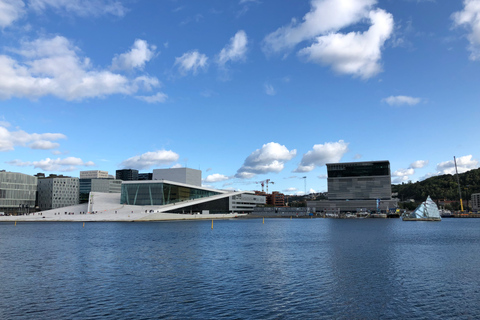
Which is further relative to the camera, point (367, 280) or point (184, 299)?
point (367, 280)

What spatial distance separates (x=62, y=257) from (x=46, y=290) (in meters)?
18.1

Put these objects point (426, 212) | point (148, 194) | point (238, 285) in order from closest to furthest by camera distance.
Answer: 1. point (238, 285)
2. point (148, 194)
3. point (426, 212)

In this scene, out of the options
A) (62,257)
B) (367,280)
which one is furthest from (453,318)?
(62,257)

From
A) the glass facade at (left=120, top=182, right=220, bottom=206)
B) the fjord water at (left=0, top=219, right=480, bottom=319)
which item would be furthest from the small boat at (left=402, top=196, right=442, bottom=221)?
the fjord water at (left=0, top=219, right=480, bottom=319)

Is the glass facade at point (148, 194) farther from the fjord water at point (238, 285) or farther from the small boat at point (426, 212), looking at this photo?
the fjord water at point (238, 285)

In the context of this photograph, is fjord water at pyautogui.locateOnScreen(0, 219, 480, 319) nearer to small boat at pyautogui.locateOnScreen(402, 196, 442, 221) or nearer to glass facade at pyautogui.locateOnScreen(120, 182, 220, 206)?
glass facade at pyautogui.locateOnScreen(120, 182, 220, 206)

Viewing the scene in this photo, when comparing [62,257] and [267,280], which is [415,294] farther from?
[62,257]

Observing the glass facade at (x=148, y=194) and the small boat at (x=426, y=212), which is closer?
the glass facade at (x=148, y=194)

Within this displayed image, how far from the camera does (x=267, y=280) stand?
31.0 m

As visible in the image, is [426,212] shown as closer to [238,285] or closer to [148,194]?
[148,194]

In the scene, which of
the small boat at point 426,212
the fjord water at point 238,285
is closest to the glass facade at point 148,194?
the small boat at point 426,212

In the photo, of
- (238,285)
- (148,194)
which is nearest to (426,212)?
(148,194)

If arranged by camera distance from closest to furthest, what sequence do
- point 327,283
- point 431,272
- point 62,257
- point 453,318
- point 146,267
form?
point 453,318 < point 327,283 < point 431,272 < point 146,267 < point 62,257

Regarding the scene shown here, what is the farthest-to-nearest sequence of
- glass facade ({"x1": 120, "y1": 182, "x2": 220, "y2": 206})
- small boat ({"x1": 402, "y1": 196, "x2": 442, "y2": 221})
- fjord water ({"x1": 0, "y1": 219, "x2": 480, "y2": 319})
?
1. small boat ({"x1": 402, "y1": 196, "x2": 442, "y2": 221})
2. glass facade ({"x1": 120, "y1": 182, "x2": 220, "y2": 206})
3. fjord water ({"x1": 0, "y1": 219, "x2": 480, "y2": 319})
